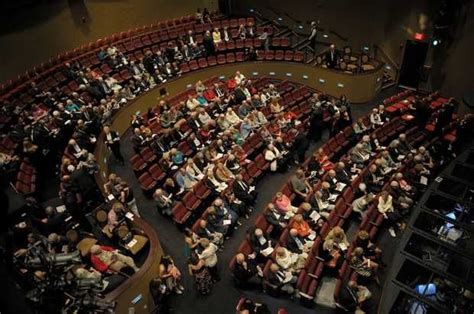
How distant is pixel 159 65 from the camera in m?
13.1

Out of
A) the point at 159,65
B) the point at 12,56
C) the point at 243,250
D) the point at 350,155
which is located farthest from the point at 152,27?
the point at 243,250

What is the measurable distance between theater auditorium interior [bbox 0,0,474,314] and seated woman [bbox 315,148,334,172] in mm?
192

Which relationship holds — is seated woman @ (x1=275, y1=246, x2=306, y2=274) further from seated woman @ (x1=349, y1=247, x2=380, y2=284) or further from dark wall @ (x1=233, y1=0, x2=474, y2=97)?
dark wall @ (x1=233, y1=0, x2=474, y2=97)

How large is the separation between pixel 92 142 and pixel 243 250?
4869 mm

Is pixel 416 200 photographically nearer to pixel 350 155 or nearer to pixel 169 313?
pixel 350 155

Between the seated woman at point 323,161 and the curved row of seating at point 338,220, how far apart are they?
1.13ft

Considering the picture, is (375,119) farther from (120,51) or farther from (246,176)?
(120,51)

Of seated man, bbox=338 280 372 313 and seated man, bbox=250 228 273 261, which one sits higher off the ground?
seated man, bbox=250 228 273 261

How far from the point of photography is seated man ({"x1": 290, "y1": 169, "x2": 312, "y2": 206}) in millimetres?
9062

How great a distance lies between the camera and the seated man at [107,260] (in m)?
7.03

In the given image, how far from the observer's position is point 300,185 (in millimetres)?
9086

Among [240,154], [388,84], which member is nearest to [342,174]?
[240,154]

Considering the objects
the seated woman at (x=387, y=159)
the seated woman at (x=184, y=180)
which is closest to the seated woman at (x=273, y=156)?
the seated woman at (x=184, y=180)

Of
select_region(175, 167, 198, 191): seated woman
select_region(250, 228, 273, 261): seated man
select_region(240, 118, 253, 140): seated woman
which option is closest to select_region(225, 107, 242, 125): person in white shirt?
select_region(240, 118, 253, 140): seated woman
